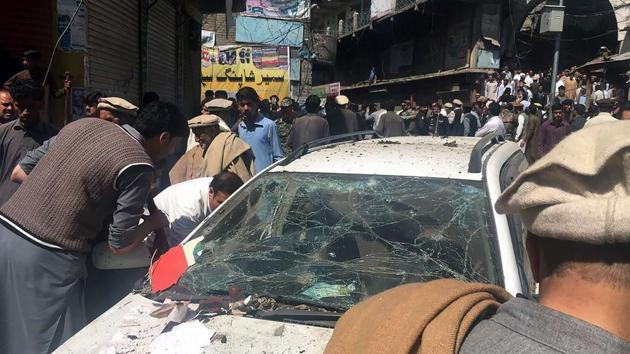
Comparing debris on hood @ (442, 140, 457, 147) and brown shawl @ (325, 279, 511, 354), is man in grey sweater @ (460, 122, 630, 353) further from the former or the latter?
debris on hood @ (442, 140, 457, 147)

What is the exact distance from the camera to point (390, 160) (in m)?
2.68

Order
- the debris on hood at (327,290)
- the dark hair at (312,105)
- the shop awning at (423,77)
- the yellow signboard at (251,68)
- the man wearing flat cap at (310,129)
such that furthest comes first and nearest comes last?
the yellow signboard at (251,68), the shop awning at (423,77), the dark hair at (312,105), the man wearing flat cap at (310,129), the debris on hood at (327,290)

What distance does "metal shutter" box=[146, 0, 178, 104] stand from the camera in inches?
366

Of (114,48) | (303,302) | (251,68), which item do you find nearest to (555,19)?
(114,48)

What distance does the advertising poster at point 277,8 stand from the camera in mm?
24969

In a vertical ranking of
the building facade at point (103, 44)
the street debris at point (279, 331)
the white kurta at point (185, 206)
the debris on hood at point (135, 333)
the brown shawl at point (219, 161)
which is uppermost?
the building facade at point (103, 44)

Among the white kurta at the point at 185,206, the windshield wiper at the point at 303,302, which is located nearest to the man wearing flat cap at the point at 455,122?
the white kurta at the point at 185,206

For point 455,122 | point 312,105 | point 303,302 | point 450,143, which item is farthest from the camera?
point 455,122

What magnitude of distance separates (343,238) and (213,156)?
1.97 meters

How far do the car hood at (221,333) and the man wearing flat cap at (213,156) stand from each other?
2172 mm

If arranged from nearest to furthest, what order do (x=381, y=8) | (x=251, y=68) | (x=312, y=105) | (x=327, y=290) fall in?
(x=327, y=290)
(x=312, y=105)
(x=251, y=68)
(x=381, y=8)

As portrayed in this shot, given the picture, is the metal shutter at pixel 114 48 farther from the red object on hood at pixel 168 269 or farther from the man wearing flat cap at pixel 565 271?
the man wearing flat cap at pixel 565 271

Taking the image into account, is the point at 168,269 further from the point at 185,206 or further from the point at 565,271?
the point at 565,271

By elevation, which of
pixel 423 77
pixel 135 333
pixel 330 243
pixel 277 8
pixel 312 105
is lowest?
pixel 135 333
